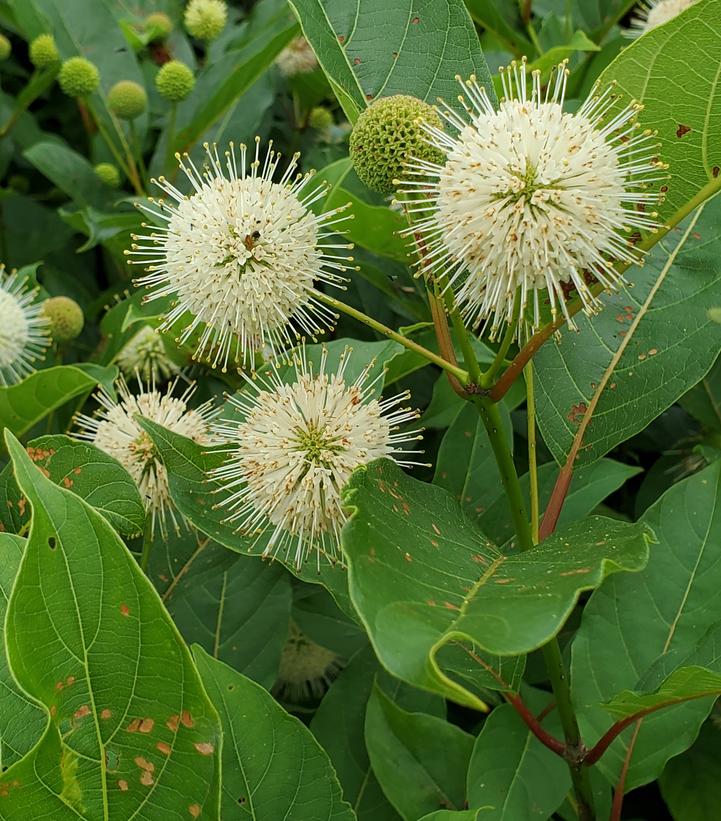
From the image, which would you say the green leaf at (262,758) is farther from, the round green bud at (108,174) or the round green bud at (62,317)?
the round green bud at (108,174)

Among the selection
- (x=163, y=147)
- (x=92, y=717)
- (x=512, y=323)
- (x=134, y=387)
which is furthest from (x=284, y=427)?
(x=163, y=147)

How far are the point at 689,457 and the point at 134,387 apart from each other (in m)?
1.50

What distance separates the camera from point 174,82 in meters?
3.06

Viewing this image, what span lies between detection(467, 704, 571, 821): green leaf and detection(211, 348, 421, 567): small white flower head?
17.1 inches

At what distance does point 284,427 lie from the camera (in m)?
1.65

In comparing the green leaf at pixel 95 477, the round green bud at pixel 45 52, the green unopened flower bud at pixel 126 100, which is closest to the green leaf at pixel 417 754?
the green leaf at pixel 95 477

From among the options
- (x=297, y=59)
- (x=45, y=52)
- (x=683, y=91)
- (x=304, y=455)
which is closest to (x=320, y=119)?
(x=297, y=59)

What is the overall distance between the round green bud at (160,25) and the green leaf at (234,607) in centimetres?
213

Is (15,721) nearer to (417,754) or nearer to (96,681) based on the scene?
(96,681)

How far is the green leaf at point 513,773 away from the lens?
1.68 metres

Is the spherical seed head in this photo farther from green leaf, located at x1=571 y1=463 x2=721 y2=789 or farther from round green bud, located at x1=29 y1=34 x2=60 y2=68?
round green bud, located at x1=29 y1=34 x2=60 y2=68

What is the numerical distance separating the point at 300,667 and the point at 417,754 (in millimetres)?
738

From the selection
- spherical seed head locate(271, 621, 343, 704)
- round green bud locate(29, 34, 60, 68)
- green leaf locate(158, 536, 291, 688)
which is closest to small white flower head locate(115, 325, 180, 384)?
green leaf locate(158, 536, 291, 688)

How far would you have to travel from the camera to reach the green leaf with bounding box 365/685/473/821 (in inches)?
70.4
